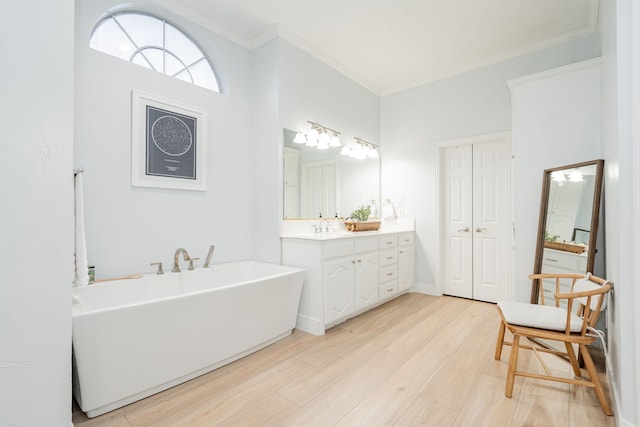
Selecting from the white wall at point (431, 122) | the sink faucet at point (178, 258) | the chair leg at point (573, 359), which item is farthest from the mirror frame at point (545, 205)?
the sink faucet at point (178, 258)

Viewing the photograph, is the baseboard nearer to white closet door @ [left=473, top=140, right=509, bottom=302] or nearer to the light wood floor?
the light wood floor

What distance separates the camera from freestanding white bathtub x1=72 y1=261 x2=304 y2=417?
1.58 meters

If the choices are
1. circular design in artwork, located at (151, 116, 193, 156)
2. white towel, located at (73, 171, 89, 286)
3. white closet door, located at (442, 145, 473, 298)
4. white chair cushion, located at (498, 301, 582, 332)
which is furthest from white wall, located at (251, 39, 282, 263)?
white closet door, located at (442, 145, 473, 298)

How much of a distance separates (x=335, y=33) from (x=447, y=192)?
2457mm

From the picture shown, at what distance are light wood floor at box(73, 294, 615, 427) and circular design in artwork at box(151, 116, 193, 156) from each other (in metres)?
1.88

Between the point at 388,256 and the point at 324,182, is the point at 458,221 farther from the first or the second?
the point at 324,182

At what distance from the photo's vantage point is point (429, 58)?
142 inches

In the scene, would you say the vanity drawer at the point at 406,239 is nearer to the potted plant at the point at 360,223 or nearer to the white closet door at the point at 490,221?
the potted plant at the point at 360,223

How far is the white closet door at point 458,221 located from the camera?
3904mm

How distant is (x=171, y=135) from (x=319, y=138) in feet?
5.16

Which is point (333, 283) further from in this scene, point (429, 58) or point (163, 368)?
point (429, 58)

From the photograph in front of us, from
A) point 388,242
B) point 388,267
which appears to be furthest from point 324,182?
point 388,267

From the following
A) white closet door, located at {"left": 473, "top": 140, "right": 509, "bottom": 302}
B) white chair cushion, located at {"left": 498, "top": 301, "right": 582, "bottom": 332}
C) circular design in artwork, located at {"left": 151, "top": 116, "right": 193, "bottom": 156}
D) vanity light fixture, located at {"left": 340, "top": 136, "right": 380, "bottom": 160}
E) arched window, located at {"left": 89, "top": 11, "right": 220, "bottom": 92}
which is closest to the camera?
white chair cushion, located at {"left": 498, "top": 301, "right": 582, "bottom": 332}

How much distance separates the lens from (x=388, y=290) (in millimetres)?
3561
